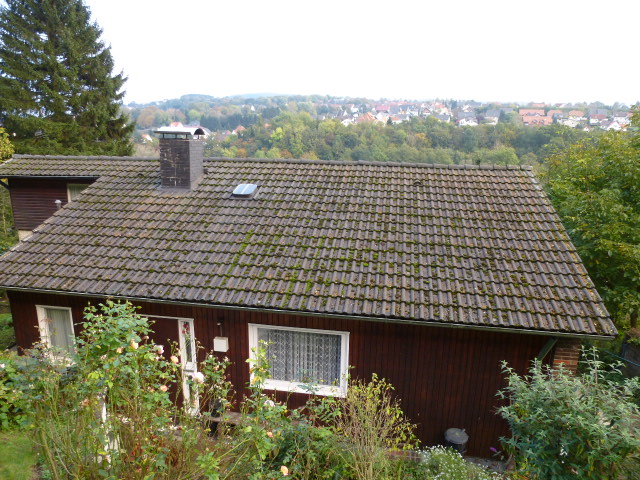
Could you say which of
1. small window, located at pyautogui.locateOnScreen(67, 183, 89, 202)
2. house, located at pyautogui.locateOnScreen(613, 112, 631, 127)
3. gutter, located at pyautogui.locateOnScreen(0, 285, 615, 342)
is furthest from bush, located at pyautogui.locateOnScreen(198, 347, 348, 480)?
house, located at pyautogui.locateOnScreen(613, 112, 631, 127)

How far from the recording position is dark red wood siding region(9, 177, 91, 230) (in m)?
12.1

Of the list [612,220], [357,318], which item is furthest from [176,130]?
[612,220]

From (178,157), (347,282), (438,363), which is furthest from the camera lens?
(178,157)

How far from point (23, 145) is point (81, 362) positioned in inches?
1060

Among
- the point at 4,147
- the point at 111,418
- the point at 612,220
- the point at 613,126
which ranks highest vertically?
the point at 613,126

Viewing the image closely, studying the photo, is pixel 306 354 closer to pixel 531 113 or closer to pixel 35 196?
pixel 35 196

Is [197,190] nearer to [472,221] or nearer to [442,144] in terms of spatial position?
[472,221]

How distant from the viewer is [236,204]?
334 inches

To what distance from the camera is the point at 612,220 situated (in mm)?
9141

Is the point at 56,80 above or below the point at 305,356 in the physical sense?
above

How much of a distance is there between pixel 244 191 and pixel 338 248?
8.98 ft

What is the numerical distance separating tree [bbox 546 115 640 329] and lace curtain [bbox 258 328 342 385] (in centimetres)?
660

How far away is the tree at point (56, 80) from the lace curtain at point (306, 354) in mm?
24711

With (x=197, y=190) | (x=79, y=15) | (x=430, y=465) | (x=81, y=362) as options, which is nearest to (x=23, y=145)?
(x=79, y=15)
